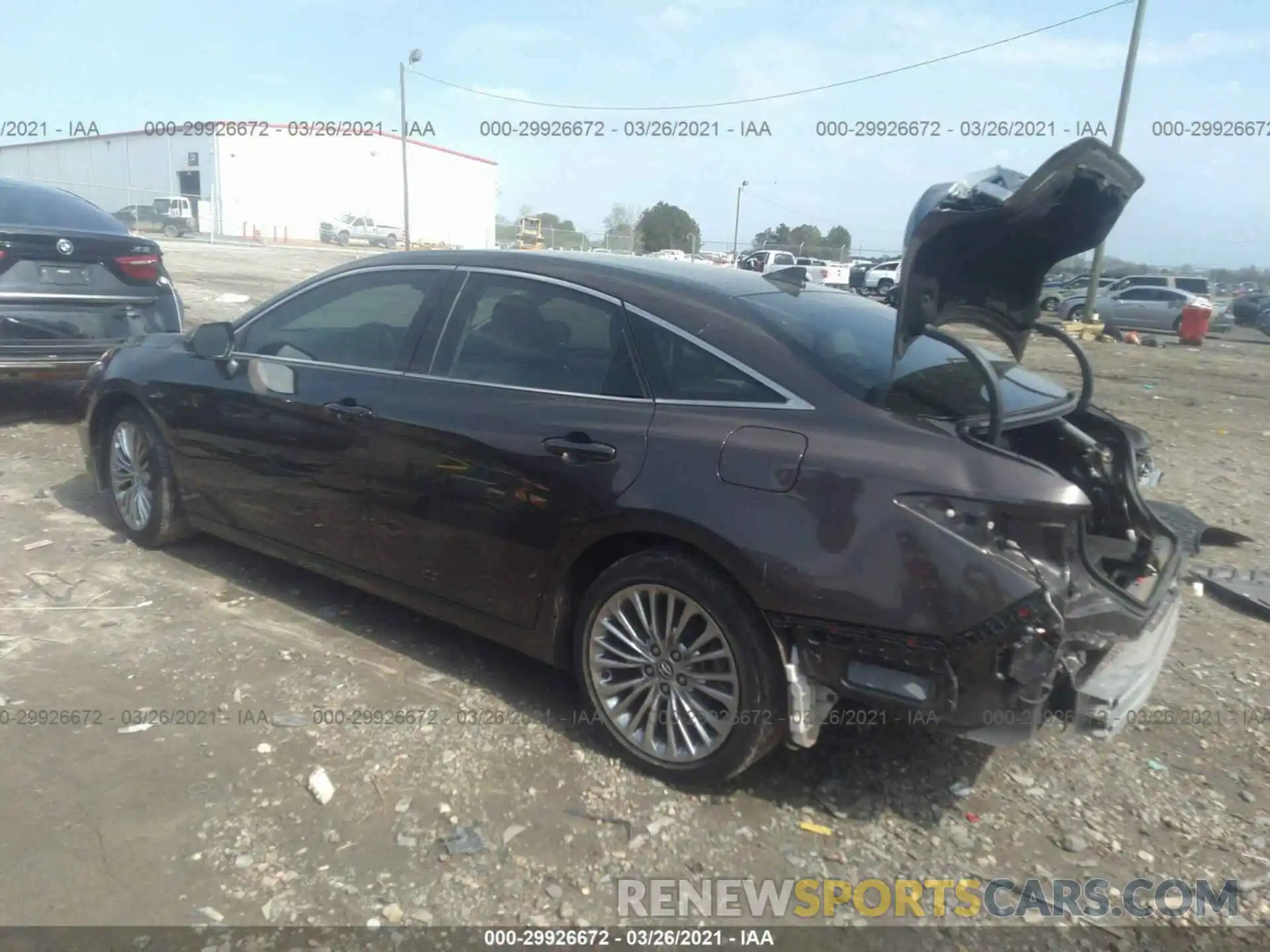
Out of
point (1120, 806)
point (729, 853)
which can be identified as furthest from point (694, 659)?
point (1120, 806)

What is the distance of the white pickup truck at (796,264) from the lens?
39000 millimetres

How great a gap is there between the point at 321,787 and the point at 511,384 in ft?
4.91

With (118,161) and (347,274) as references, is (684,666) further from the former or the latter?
(118,161)

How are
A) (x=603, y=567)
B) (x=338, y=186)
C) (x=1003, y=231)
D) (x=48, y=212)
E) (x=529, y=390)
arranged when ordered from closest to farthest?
(x=1003, y=231), (x=603, y=567), (x=529, y=390), (x=48, y=212), (x=338, y=186)

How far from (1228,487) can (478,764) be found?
6371 mm

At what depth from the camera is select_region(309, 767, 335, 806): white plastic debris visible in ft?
9.86

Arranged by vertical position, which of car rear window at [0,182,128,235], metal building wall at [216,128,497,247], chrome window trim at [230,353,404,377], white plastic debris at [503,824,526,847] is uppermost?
metal building wall at [216,128,497,247]

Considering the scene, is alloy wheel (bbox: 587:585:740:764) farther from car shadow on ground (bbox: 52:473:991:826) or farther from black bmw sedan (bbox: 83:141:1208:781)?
car shadow on ground (bbox: 52:473:991:826)

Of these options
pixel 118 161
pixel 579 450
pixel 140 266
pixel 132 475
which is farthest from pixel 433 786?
pixel 118 161

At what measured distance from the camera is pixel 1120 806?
312cm

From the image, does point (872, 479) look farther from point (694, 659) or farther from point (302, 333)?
point (302, 333)

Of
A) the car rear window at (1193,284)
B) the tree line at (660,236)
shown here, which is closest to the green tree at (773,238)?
the tree line at (660,236)

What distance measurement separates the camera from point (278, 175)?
59.4m

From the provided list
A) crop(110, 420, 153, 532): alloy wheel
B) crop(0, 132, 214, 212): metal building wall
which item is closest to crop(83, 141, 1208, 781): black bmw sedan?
crop(110, 420, 153, 532): alloy wheel
